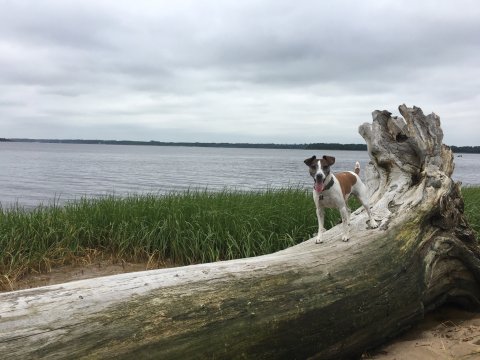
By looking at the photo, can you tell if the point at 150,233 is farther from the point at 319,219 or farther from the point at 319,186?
the point at 319,186

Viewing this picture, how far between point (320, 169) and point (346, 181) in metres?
0.79

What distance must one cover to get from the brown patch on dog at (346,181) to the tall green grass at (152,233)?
1.60 metres

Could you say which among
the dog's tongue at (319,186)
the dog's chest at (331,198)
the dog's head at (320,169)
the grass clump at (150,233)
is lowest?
the grass clump at (150,233)

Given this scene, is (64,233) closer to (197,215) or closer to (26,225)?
(26,225)

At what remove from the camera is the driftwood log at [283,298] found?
299 centimetres

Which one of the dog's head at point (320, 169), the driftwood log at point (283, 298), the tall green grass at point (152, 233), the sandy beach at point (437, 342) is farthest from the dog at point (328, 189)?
the tall green grass at point (152, 233)

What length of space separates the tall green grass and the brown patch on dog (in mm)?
1598

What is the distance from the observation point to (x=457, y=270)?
5.52 m

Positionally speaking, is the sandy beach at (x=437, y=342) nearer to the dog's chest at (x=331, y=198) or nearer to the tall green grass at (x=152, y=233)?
the dog's chest at (x=331, y=198)

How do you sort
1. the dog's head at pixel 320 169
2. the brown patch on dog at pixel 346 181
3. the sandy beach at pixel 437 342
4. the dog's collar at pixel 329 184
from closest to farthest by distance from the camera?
the sandy beach at pixel 437 342 < the dog's head at pixel 320 169 < the dog's collar at pixel 329 184 < the brown patch on dog at pixel 346 181

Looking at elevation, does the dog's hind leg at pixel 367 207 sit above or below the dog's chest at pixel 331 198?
below

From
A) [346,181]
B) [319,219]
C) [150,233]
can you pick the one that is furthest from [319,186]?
[150,233]

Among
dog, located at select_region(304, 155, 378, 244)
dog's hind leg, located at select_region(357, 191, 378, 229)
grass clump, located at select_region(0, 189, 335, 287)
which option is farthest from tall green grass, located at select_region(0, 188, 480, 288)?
dog, located at select_region(304, 155, 378, 244)

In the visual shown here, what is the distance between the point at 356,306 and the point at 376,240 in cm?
103
